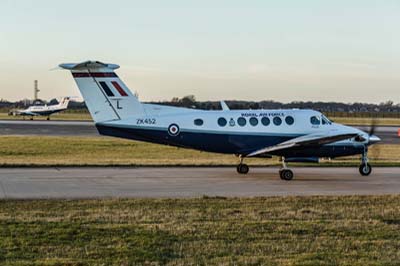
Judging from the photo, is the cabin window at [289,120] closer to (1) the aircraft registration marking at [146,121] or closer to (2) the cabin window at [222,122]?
(2) the cabin window at [222,122]

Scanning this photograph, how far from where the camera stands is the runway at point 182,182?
16.6 meters

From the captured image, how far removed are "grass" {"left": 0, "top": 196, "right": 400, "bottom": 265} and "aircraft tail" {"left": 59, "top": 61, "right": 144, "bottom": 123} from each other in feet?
22.4

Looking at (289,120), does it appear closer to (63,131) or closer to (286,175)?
(286,175)

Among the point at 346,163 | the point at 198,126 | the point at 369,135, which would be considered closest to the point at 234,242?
the point at 198,126

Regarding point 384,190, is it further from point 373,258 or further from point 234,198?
point 373,258

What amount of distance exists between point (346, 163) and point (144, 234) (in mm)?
18324

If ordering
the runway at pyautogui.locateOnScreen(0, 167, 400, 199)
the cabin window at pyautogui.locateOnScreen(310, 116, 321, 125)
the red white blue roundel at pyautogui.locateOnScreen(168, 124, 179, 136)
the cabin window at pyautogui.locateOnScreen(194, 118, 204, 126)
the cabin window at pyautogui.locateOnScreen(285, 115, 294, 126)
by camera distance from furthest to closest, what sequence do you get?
the cabin window at pyautogui.locateOnScreen(310, 116, 321, 125), the cabin window at pyautogui.locateOnScreen(285, 115, 294, 126), the cabin window at pyautogui.locateOnScreen(194, 118, 204, 126), the red white blue roundel at pyautogui.locateOnScreen(168, 124, 179, 136), the runway at pyautogui.locateOnScreen(0, 167, 400, 199)

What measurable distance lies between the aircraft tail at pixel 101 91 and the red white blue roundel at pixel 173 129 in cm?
137

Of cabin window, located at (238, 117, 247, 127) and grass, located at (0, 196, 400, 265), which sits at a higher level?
cabin window, located at (238, 117, 247, 127)

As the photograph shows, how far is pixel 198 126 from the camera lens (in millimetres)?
21406

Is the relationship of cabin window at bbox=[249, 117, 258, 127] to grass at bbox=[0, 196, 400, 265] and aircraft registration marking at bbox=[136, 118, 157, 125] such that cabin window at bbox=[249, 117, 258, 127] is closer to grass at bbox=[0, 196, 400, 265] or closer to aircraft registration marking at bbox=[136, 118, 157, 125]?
aircraft registration marking at bbox=[136, 118, 157, 125]

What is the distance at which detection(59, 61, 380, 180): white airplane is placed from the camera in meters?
20.9

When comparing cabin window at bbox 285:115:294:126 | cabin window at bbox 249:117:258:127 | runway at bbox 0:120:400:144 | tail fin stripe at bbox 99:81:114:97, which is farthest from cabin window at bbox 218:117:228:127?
runway at bbox 0:120:400:144

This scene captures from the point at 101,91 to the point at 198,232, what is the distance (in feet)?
38.0
